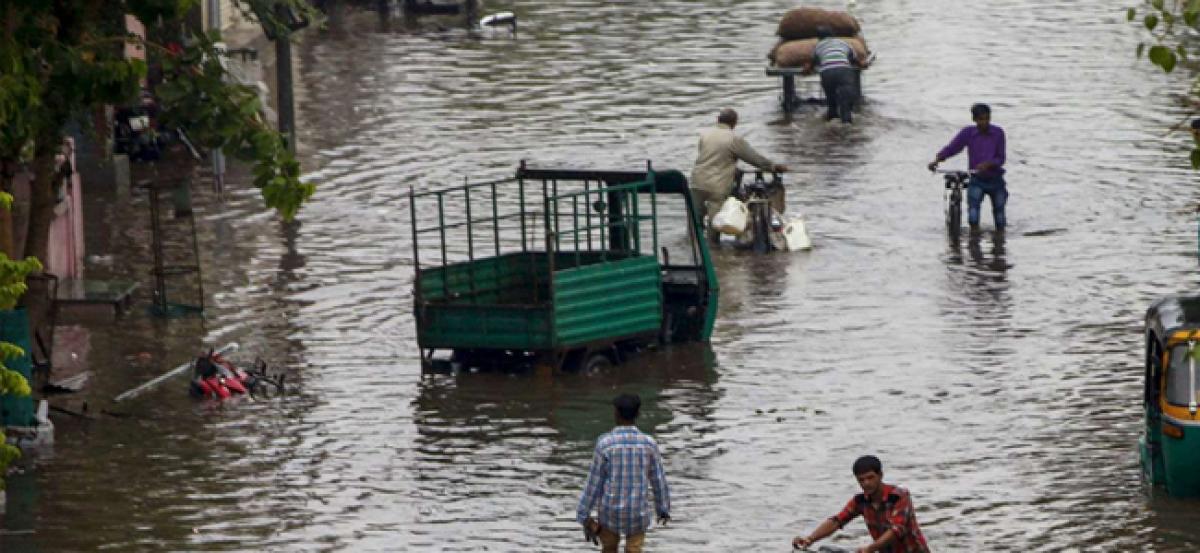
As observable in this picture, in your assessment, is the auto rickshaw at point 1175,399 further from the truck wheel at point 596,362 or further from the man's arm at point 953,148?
the man's arm at point 953,148

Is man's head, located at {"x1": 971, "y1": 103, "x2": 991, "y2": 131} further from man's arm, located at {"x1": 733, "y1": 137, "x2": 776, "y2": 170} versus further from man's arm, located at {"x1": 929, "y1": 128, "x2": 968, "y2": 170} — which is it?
man's arm, located at {"x1": 733, "y1": 137, "x2": 776, "y2": 170}

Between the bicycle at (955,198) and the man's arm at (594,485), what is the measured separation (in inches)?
559

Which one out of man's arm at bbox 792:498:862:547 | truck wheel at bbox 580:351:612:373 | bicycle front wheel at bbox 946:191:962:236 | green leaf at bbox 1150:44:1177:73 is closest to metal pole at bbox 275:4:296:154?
bicycle front wheel at bbox 946:191:962:236

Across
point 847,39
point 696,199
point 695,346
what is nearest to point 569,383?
point 695,346

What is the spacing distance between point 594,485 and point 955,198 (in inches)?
563

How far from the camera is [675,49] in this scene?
4434cm

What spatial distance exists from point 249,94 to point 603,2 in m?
34.6

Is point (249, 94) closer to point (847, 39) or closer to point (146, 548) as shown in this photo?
point (146, 548)

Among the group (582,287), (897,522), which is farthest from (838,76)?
(897,522)

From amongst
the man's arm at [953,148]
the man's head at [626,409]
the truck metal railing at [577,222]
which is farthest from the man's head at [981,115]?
the man's head at [626,409]

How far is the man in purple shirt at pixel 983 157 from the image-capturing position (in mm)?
27906

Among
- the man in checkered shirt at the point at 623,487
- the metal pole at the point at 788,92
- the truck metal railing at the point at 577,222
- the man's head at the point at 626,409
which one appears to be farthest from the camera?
the metal pole at the point at 788,92

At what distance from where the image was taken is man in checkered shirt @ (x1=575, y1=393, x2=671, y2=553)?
14.4 meters

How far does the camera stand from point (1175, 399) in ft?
54.6
